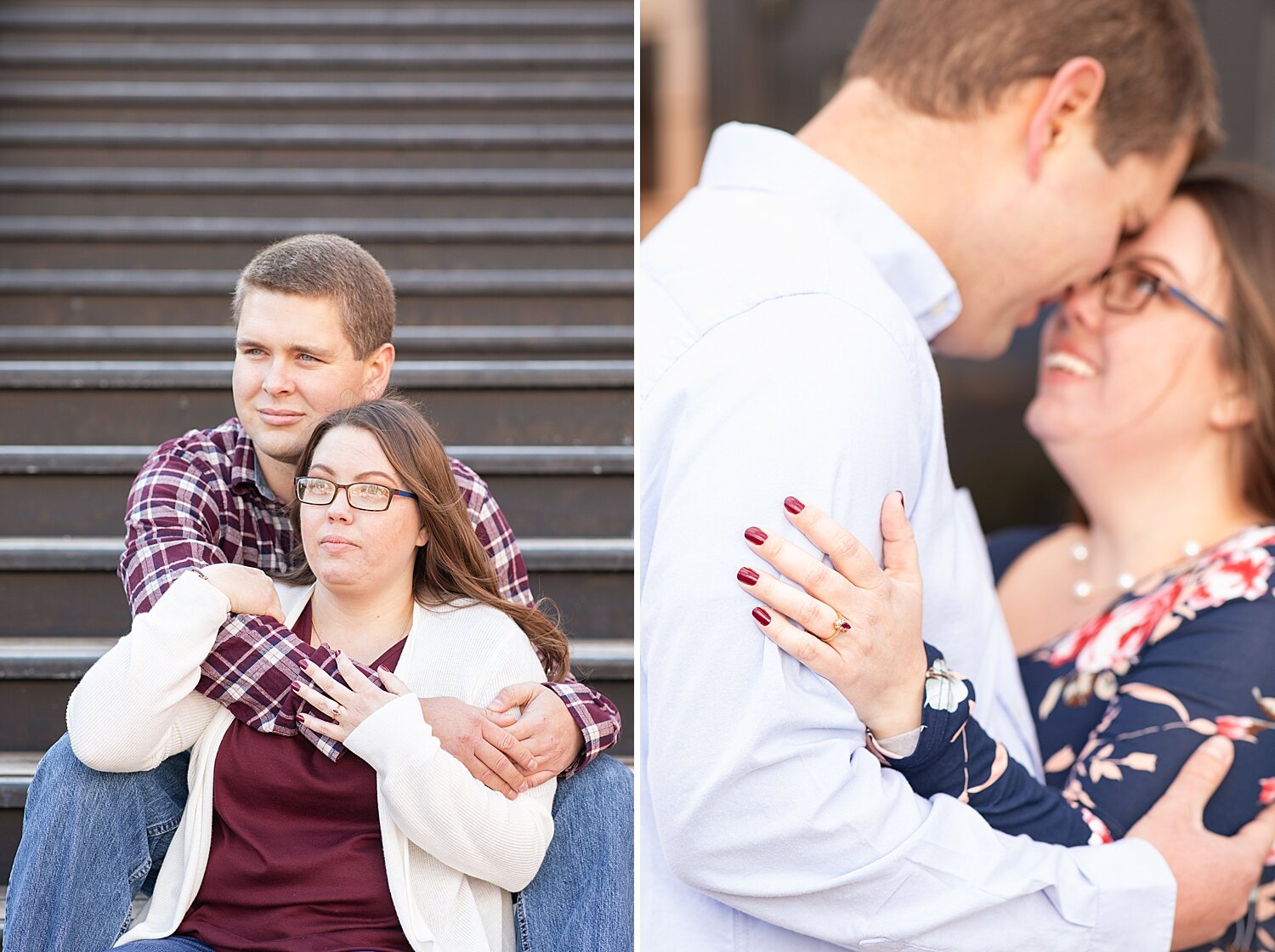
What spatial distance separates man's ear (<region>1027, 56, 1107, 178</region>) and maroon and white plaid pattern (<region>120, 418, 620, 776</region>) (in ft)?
2.93

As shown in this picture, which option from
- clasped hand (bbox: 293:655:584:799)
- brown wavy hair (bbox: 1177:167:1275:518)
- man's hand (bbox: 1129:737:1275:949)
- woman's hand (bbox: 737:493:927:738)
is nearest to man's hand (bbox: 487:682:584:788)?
clasped hand (bbox: 293:655:584:799)

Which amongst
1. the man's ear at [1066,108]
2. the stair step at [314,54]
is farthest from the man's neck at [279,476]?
the stair step at [314,54]

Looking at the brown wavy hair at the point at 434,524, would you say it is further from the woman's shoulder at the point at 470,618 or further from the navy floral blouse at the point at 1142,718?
the navy floral blouse at the point at 1142,718

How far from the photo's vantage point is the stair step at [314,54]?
13.0 ft

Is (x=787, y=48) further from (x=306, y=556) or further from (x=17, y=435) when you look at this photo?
(x=306, y=556)

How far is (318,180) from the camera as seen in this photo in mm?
2930

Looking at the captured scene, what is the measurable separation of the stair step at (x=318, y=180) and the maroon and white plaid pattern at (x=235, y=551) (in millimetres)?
1552

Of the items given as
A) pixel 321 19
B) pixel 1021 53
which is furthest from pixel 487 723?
pixel 321 19

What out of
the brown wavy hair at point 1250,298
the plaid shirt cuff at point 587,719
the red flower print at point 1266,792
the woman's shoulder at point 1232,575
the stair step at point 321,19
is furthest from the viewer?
the stair step at point 321,19

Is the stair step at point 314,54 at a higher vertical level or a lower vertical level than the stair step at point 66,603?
higher

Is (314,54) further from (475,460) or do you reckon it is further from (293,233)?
(475,460)

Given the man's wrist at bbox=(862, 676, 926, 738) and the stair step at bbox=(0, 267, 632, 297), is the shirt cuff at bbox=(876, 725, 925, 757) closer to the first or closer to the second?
the man's wrist at bbox=(862, 676, 926, 738)

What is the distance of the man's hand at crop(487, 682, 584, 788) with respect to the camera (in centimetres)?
119

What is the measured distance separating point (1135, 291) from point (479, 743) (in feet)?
4.88
